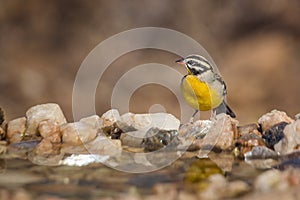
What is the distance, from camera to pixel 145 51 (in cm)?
910

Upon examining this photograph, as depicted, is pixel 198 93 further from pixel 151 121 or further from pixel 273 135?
pixel 273 135

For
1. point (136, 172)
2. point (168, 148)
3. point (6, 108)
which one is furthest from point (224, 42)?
point (136, 172)

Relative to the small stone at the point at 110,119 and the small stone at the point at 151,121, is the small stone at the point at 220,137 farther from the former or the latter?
the small stone at the point at 110,119

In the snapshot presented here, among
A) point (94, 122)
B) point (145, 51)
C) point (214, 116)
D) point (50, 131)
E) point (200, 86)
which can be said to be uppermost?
point (145, 51)

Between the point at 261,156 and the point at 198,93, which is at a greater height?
the point at 198,93

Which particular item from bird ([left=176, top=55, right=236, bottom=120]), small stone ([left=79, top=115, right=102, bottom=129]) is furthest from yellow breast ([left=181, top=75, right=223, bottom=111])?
small stone ([left=79, top=115, right=102, bottom=129])

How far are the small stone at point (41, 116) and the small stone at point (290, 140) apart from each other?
156 cm

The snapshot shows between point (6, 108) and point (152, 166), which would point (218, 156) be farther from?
point (6, 108)

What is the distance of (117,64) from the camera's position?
9.03 metres

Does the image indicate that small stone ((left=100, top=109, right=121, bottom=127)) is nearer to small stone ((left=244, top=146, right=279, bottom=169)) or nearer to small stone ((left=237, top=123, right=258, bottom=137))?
small stone ((left=237, top=123, right=258, bottom=137))

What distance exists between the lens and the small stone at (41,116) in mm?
4125

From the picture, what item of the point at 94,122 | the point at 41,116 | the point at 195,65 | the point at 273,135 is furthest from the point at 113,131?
the point at 273,135

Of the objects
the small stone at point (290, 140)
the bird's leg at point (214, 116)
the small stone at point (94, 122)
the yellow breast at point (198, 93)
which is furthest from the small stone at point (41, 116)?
the small stone at point (290, 140)

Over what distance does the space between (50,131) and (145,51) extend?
529cm
